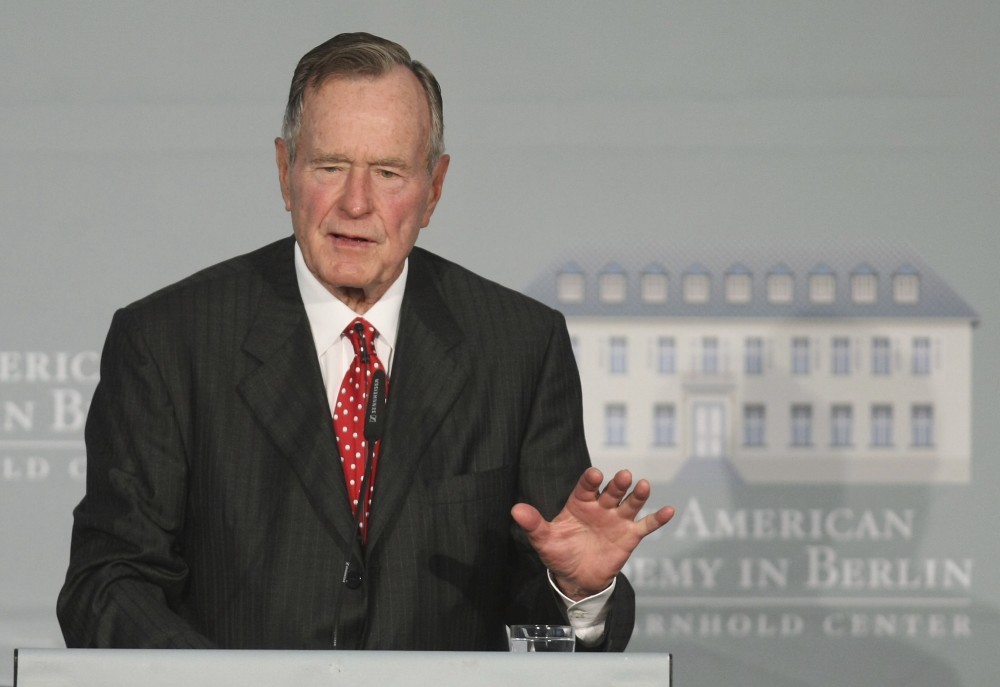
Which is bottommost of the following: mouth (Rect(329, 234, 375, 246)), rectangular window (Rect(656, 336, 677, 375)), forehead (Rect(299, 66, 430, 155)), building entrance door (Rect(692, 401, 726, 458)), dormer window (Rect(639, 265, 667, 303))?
building entrance door (Rect(692, 401, 726, 458))

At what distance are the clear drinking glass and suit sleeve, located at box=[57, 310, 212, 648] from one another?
1.43 feet

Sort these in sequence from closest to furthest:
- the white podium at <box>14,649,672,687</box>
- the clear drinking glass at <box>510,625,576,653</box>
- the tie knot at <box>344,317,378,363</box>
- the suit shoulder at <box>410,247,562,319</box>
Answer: the white podium at <box>14,649,672,687</box> < the clear drinking glass at <box>510,625,576,653</box> < the tie knot at <box>344,317,378,363</box> < the suit shoulder at <box>410,247,562,319</box>

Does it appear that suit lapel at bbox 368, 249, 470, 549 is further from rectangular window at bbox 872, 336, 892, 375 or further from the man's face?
rectangular window at bbox 872, 336, 892, 375

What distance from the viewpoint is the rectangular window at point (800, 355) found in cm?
377

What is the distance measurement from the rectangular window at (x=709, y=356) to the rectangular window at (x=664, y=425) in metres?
0.14

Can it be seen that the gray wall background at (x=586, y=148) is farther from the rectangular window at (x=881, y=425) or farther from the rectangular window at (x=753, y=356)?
the rectangular window at (x=753, y=356)

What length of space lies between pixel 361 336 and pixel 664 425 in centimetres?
171

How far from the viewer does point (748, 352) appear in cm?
379

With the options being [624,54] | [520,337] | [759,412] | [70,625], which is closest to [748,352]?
[759,412]

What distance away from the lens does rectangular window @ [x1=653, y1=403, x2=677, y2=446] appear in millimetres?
3756

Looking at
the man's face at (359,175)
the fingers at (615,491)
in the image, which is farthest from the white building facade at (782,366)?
the fingers at (615,491)

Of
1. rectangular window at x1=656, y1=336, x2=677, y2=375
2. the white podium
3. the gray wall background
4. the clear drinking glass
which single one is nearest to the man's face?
the clear drinking glass

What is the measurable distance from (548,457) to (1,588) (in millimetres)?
2072

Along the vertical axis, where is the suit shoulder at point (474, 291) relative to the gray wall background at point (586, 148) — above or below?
below
